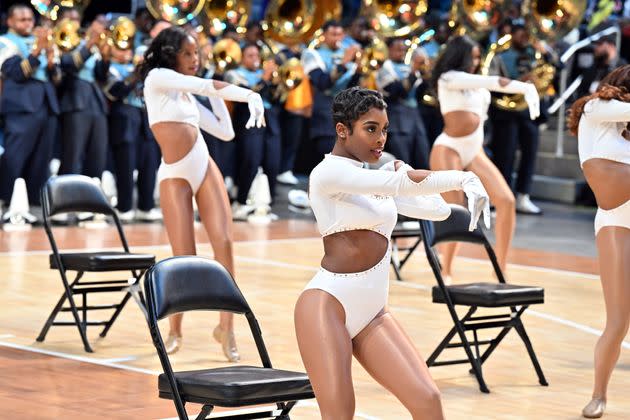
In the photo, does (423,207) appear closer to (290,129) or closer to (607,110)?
(607,110)

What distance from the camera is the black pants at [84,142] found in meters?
13.3

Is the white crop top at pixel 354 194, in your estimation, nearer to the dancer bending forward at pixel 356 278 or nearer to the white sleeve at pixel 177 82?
the dancer bending forward at pixel 356 278

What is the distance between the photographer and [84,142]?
13.4 m

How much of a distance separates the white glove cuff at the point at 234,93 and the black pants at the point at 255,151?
7.14 metres

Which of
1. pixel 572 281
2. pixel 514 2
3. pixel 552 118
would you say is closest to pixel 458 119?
pixel 572 281

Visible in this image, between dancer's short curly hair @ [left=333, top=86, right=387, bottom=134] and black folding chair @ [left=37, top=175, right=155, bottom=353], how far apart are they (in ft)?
10.3

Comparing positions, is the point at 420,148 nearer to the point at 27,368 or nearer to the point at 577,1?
the point at 577,1

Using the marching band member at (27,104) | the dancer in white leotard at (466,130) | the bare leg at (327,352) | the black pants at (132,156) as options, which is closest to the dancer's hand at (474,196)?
the bare leg at (327,352)

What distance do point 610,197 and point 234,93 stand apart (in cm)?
207

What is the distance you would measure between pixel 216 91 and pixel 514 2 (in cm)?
1016

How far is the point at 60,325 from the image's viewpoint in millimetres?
7855

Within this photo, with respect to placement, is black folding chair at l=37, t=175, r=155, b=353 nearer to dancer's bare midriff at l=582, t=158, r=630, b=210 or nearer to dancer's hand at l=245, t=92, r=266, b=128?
dancer's hand at l=245, t=92, r=266, b=128

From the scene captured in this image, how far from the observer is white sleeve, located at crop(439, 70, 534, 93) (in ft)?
29.9

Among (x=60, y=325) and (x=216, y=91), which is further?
(x=60, y=325)
